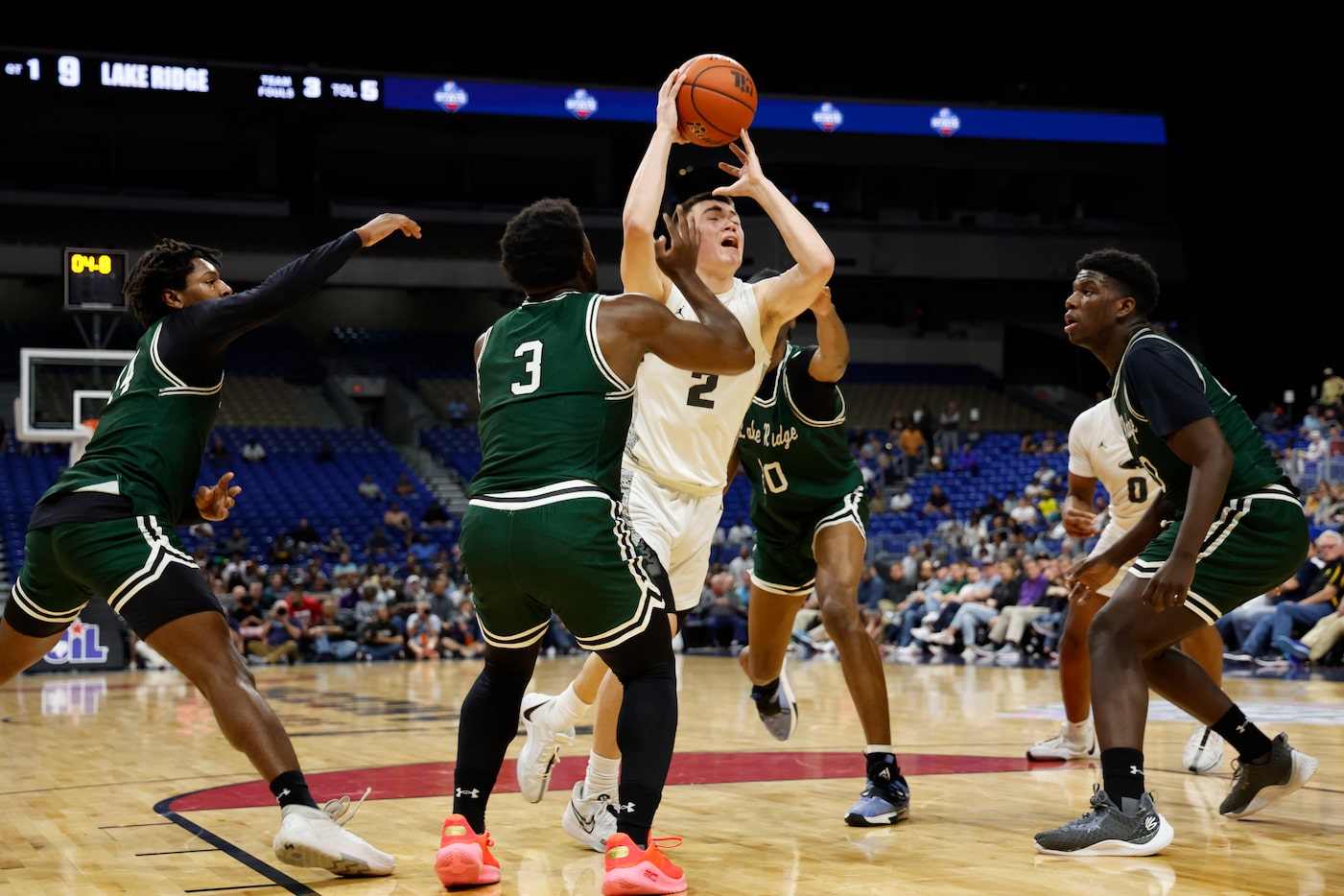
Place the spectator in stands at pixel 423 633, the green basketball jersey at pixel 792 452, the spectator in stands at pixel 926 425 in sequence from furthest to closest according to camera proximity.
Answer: the spectator in stands at pixel 926 425 → the spectator in stands at pixel 423 633 → the green basketball jersey at pixel 792 452

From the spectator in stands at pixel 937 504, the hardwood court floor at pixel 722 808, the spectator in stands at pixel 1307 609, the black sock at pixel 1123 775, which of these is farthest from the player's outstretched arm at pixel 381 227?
the spectator in stands at pixel 937 504

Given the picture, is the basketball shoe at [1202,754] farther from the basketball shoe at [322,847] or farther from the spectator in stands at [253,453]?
the spectator in stands at [253,453]

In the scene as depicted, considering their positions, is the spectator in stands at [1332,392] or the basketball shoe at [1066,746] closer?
the basketball shoe at [1066,746]

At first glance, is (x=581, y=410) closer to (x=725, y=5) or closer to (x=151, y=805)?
(x=151, y=805)

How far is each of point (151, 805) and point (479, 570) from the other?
2.66 m


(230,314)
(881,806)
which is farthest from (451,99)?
(881,806)

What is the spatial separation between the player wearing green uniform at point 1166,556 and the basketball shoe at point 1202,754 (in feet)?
4.00

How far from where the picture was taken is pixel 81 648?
16062mm

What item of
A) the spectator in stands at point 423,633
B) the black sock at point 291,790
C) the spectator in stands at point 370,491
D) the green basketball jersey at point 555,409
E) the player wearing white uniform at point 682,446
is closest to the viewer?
the green basketball jersey at point 555,409

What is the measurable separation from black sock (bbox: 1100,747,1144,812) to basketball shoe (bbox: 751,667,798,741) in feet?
6.28

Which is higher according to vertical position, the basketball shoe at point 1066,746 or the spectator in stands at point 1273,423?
the spectator in stands at point 1273,423

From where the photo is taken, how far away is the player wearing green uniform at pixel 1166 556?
4.42 m

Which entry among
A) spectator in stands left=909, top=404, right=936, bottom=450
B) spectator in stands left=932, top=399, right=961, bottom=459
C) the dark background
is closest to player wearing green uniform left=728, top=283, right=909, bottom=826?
spectator in stands left=932, top=399, right=961, bottom=459

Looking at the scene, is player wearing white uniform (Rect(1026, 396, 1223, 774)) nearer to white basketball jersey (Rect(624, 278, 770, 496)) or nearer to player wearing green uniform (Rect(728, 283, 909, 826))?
player wearing green uniform (Rect(728, 283, 909, 826))
